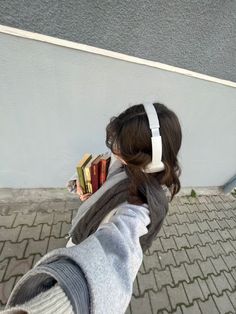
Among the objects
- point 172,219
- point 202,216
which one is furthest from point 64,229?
point 202,216

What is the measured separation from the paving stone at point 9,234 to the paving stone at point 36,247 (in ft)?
0.38

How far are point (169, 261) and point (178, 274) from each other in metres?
0.12

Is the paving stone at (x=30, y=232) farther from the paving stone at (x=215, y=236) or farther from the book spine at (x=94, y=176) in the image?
the paving stone at (x=215, y=236)

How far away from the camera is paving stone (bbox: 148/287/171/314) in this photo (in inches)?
60.0

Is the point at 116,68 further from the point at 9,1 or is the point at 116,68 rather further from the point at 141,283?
the point at 141,283

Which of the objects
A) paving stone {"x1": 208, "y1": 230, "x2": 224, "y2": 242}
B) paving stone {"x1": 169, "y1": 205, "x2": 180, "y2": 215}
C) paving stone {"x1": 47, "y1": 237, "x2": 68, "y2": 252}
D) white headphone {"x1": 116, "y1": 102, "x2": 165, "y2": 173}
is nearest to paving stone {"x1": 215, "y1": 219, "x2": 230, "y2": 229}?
paving stone {"x1": 208, "y1": 230, "x2": 224, "y2": 242}

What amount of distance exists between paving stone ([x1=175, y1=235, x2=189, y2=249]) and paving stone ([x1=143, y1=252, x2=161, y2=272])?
29 cm

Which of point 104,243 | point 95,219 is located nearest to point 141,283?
point 95,219

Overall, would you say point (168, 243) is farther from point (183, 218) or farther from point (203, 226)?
point (203, 226)

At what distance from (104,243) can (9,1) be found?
47.5 inches

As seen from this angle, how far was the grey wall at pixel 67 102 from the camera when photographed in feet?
4.20

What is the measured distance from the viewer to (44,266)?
16.9 inches

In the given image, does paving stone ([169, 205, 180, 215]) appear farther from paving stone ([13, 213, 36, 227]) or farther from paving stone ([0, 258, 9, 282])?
paving stone ([0, 258, 9, 282])

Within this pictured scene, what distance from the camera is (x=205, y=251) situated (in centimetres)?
205
